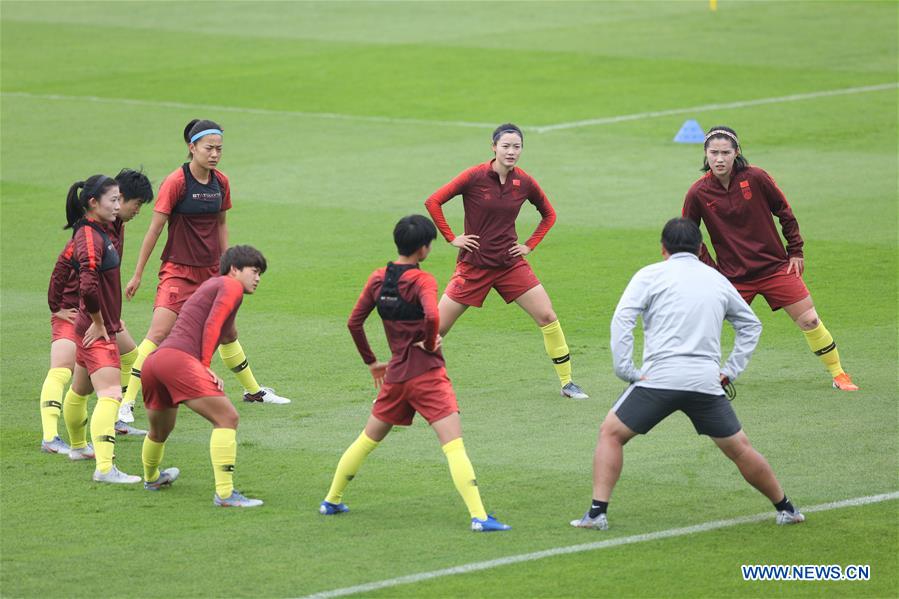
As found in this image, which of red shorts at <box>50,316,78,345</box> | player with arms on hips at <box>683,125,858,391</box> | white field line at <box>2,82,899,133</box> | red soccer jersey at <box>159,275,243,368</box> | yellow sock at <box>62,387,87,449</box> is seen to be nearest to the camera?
red soccer jersey at <box>159,275,243,368</box>

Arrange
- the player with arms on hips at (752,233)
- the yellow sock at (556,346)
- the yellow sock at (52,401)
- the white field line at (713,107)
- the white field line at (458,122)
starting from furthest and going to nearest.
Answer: the white field line at (458,122), the white field line at (713,107), the yellow sock at (556,346), the player with arms on hips at (752,233), the yellow sock at (52,401)

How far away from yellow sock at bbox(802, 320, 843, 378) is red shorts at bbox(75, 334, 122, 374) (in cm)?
632

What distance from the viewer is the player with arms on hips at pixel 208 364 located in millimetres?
10086

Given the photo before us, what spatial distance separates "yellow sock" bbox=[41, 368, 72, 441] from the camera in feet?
38.9

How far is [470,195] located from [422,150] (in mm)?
13702

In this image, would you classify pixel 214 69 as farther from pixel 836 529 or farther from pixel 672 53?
pixel 836 529

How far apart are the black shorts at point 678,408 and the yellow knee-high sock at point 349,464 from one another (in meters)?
1.77

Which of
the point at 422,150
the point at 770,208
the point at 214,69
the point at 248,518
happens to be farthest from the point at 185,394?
the point at 214,69

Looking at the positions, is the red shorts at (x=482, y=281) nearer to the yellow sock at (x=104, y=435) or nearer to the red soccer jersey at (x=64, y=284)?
the red soccer jersey at (x=64, y=284)

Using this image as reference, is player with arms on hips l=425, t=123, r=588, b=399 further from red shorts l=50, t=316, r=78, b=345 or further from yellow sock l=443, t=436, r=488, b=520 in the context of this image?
yellow sock l=443, t=436, r=488, b=520

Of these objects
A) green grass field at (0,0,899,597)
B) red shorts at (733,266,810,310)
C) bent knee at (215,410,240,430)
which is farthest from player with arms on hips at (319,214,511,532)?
red shorts at (733,266,810,310)

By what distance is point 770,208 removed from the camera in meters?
13.2

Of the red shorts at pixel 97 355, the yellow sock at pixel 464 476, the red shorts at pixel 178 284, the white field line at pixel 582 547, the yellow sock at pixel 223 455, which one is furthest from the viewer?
the red shorts at pixel 178 284

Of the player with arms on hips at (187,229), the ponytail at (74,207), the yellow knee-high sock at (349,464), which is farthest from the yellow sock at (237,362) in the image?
the yellow knee-high sock at (349,464)
